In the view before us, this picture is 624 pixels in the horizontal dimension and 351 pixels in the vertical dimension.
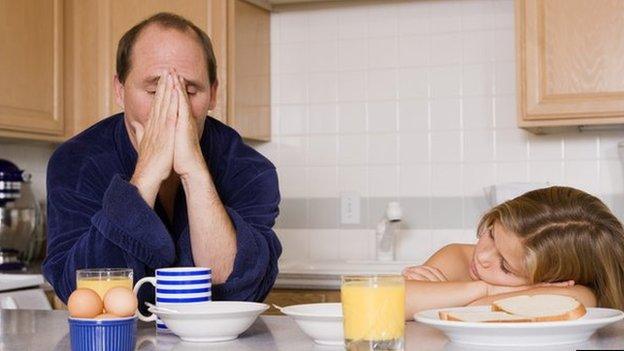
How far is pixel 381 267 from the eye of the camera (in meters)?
3.19

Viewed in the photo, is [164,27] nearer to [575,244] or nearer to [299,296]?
[575,244]

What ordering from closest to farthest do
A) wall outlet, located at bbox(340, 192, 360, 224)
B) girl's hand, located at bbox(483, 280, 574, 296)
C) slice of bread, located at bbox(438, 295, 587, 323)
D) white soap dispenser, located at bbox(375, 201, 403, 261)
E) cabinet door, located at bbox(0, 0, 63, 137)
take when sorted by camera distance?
slice of bread, located at bbox(438, 295, 587, 323)
girl's hand, located at bbox(483, 280, 574, 296)
cabinet door, located at bbox(0, 0, 63, 137)
white soap dispenser, located at bbox(375, 201, 403, 261)
wall outlet, located at bbox(340, 192, 360, 224)

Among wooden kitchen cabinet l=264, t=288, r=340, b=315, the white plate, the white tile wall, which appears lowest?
wooden kitchen cabinet l=264, t=288, r=340, b=315

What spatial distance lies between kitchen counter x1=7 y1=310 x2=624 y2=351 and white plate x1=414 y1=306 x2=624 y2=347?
1 cm

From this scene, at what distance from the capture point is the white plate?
1200 mm

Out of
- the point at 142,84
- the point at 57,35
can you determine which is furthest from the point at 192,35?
the point at 57,35

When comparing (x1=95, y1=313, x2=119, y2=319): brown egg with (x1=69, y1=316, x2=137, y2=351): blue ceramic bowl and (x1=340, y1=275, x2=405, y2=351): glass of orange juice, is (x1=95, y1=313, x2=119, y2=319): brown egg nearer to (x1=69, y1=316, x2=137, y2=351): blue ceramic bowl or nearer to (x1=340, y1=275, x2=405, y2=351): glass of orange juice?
(x1=69, y1=316, x2=137, y2=351): blue ceramic bowl

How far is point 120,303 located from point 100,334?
0.05 metres

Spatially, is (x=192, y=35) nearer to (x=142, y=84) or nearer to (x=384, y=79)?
(x=142, y=84)

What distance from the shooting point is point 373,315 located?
1148 millimetres

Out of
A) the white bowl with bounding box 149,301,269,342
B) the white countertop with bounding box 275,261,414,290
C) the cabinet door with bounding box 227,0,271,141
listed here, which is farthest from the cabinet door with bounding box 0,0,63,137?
the white bowl with bounding box 149,301,269,342

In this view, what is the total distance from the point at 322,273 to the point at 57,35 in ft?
4.27

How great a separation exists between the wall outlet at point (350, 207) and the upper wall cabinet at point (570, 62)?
0.77 m

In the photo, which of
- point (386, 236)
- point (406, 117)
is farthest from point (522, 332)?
point (406, 117)
